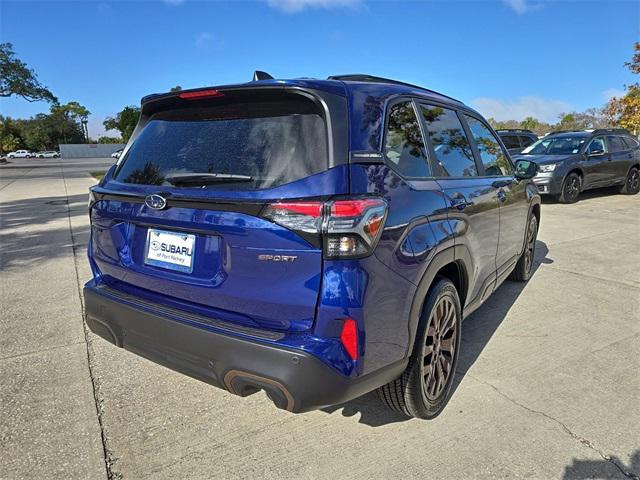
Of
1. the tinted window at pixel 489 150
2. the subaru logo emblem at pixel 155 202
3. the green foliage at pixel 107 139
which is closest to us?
the subaru logo emblem at pixel 155 202

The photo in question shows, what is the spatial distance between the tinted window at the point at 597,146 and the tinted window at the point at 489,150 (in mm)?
→ 8833

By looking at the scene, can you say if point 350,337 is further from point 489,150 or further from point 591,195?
point 591,195

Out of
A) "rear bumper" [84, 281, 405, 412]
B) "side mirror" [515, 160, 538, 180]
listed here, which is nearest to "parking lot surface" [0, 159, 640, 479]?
"rear bumper" [84, 281, 405, 412]

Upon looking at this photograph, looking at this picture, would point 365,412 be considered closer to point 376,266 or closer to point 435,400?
point 435,400

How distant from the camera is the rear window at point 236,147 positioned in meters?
1.96

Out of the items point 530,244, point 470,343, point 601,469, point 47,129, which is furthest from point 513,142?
point 47,129

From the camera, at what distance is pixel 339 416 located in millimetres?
2645

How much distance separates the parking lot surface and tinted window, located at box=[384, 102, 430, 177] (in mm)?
1441

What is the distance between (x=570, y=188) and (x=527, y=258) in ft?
23.2

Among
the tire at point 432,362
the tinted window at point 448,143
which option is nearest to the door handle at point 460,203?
the tinted window at point 448,143

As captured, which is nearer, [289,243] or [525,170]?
[289,243]

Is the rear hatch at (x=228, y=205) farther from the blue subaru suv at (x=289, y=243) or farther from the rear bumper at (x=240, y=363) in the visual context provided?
the rear bumper at (x=240, y=363)

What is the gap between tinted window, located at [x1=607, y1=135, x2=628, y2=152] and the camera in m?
11.9

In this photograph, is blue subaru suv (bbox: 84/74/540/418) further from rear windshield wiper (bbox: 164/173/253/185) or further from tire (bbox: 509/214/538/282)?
tire (bbox: 509/214/538/282)
